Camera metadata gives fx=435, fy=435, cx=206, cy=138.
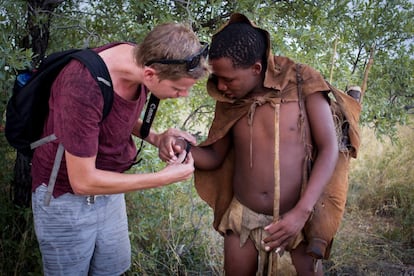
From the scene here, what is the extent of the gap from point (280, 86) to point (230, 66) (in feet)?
0.96

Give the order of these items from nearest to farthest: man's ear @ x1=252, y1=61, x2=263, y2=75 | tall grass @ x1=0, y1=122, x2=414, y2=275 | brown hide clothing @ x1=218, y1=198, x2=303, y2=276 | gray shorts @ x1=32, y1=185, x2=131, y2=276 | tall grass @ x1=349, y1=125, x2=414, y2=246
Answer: gray shorts @ x1=32, y1=185, x2=131, y2=276, man's ear @ x1=252, y1=61, x2=263, y2=75, brown hide clothing @ x1=218, y1=198, x2=303, y2=276, tall grass @ x1=0, y1=122, x2=414, y2=275, tall grass @ x1=349, y1=125, x2=414, y2=246

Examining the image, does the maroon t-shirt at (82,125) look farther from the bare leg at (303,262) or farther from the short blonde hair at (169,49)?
the bare leg at (303,262)

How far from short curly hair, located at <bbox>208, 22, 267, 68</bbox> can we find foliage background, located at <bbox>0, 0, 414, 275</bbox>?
1.39 feet

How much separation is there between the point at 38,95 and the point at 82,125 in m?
0.34

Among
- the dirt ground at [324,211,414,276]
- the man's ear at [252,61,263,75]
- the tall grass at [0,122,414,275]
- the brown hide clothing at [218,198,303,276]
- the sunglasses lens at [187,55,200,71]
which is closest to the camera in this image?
the sunglasses lens at [187,55,200,71]

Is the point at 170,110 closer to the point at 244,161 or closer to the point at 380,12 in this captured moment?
the point at 244,161

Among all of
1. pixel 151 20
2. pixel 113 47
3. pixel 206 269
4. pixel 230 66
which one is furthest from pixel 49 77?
pixel 206 269

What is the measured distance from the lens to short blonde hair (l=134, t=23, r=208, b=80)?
1750mm

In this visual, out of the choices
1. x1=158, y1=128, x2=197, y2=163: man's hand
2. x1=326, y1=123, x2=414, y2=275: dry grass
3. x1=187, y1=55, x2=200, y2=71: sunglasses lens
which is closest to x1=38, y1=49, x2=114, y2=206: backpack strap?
x1=187, y1=55, x2=200, y2=71: sunglasses lens

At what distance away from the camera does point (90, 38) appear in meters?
2.96

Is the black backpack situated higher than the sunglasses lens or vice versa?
Answer: the sunglasses lens

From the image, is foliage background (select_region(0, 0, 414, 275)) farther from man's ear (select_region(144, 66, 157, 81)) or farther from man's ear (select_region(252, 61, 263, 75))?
man's ear (select_region(144, 66, 157, 81))

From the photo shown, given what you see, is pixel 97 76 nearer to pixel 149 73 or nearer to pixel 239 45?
pixel 149 73

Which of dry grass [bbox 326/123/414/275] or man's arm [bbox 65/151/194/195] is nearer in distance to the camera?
man's arm [bbox 65/151/194/195]
